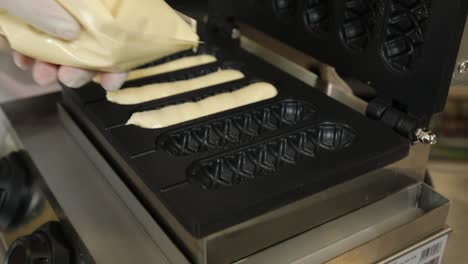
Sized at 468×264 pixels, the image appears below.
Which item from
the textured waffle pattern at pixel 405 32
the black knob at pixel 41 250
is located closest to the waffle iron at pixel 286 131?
the textured waffle pattern at pixel 405 32

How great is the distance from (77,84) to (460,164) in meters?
0.70

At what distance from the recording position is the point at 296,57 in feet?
3.06

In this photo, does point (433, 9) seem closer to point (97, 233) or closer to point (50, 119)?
point (97, 233)

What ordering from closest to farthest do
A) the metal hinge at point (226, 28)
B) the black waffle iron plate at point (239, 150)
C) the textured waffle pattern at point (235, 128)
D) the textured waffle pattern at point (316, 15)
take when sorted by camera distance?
the black waffle iron plate at point (239, 150)
the textured waffle pattern at point (235, 128)
the textured waffle pattern at point (316, 15)
the metal hinge at point (226, 28)

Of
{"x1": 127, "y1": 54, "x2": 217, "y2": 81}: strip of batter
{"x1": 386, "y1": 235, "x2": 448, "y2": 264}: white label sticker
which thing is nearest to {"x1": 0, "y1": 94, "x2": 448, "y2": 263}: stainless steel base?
{"x1": 386, "y1": 235, "x2": 448, "y2": 264}: white label sticker

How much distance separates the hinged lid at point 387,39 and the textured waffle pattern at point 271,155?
0.29 ft

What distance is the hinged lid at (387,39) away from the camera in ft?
2.01

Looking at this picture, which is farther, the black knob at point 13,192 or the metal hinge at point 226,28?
the metal hinge at point 226,28

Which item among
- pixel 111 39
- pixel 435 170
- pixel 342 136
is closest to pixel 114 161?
pixel 111 39

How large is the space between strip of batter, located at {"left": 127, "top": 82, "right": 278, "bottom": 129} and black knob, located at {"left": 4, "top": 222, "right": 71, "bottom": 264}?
177mm

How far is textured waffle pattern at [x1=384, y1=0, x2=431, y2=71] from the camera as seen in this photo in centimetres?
66

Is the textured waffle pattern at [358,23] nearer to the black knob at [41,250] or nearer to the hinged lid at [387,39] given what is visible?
the hinged lid at [387,39]

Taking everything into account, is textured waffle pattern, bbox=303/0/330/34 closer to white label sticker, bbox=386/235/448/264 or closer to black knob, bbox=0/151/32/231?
white label sticker, bbox=386/235/448/264

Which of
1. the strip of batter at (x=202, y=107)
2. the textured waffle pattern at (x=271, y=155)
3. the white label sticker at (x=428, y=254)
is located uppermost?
the strip of batter at (x=202, y=107)
